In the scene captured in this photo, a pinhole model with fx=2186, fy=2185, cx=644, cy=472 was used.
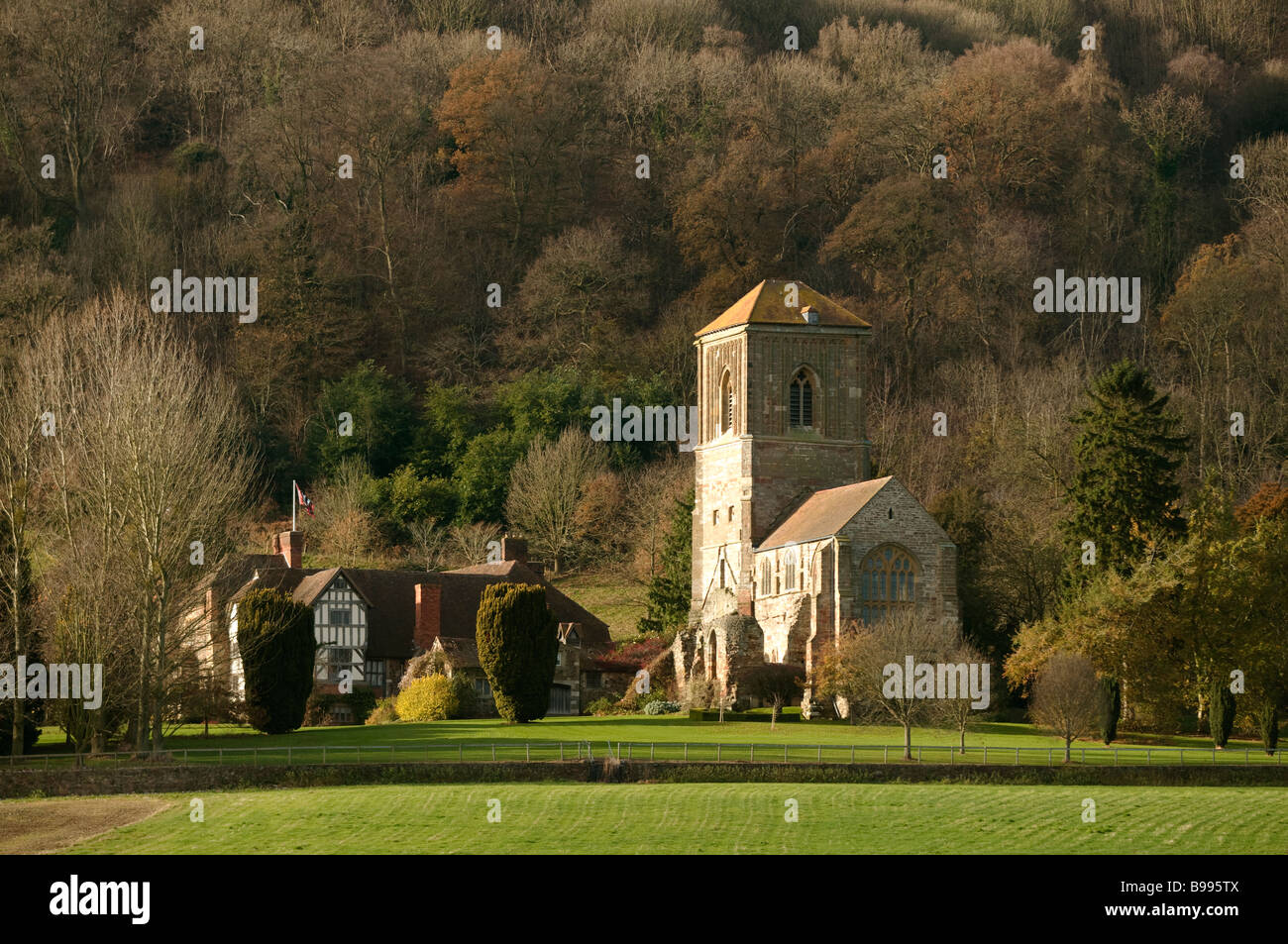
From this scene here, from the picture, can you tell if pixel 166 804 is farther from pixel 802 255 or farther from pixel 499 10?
pixel 499 10

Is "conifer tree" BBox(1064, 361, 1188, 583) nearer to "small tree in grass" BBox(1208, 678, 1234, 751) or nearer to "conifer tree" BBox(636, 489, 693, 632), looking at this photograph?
"small tree in grass" BBox(1208, 678, 1234, 751)

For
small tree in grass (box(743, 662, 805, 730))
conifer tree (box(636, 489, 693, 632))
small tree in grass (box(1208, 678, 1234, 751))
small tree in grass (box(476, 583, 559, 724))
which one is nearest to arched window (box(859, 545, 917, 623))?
small tree in grass (box(743, 662, 805, 730))

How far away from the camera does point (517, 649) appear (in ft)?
202

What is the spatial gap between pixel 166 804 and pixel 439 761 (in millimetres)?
→ 6267

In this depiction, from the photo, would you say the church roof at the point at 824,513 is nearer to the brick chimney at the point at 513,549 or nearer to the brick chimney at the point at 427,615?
the brick chimney at the point at 513,549

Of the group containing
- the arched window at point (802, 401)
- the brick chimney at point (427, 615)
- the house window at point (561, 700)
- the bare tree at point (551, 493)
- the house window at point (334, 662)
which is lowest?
the house window at point (561, 700)

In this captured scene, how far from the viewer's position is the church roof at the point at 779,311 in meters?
75.0

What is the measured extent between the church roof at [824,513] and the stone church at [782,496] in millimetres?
75

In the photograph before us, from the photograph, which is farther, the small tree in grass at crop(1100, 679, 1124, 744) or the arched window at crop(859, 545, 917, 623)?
the arched window at crop(859, 545, 917, 623)

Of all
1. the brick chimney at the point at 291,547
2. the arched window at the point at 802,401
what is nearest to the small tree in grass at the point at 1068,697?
the arched window at the point at 802,401

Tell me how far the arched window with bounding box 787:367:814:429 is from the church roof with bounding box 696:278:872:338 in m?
1.92

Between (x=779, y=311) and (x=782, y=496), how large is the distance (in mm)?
6475

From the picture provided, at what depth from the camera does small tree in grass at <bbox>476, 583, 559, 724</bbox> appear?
2413 inches

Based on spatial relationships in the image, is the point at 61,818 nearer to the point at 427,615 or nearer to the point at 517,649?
the point at 517,649
